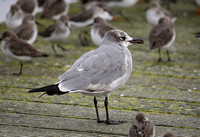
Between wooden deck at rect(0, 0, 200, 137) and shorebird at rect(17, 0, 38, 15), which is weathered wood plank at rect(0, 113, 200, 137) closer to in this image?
wooden deck at rect(0, 0, 200, 137)

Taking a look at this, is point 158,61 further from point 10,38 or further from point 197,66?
point 10,38

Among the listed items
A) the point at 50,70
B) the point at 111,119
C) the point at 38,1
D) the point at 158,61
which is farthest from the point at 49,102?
the point at 38,1

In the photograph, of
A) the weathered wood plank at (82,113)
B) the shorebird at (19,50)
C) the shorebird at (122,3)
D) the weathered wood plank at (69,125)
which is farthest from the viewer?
the shorebird at (122,3)

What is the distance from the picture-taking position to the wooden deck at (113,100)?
12.2ft

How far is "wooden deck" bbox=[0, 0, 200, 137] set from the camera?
371 centimetres

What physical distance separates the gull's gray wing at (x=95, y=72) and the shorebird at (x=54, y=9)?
4853 mm

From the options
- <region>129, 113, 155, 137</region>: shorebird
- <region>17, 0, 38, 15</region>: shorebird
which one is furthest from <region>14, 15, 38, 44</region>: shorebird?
<region>129, 113, 155, 137</region>: shorebird

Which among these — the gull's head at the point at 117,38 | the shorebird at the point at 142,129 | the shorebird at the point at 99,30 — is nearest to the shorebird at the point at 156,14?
the shorebird at the point at 99,30

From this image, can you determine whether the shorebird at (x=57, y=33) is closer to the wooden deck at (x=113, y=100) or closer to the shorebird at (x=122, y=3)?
the wooden deck at (x=113, y=100)

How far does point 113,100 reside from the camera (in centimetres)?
455

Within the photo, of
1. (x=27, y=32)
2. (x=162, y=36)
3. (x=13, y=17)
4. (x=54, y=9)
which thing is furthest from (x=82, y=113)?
(x=54, y=9)

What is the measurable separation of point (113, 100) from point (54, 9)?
4561mm

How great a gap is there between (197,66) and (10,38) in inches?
115

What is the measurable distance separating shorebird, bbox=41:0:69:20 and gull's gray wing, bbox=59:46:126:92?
4853mm
